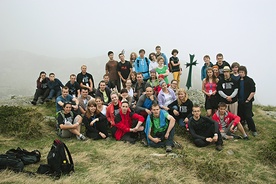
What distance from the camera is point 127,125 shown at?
8.88m

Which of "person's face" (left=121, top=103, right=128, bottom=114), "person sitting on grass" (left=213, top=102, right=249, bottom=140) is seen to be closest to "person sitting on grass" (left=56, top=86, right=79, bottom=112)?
"person's face" (left=121, top=103, right=128, bottom=114)

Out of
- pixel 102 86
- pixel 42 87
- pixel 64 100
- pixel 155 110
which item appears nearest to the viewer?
pixel 155 110

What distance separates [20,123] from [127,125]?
4.69 metres

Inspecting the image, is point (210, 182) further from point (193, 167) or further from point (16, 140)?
point (16, 140)

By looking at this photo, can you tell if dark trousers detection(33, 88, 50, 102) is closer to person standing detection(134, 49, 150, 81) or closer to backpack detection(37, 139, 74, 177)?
person standing detection(134, 49, 150, 81)

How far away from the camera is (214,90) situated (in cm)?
999

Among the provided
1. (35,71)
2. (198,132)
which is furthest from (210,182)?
(35,71)

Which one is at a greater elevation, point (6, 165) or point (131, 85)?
point (131, 85)

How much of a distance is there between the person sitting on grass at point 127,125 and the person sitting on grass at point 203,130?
198cm

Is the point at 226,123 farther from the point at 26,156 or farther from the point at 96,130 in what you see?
the point at 26,156

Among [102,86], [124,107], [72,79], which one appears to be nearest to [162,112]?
[124,107]

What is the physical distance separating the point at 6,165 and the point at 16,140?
117 inches

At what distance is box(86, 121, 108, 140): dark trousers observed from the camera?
9070 millimetres

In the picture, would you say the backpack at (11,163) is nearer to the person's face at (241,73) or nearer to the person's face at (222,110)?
the person's face at (222,110)
